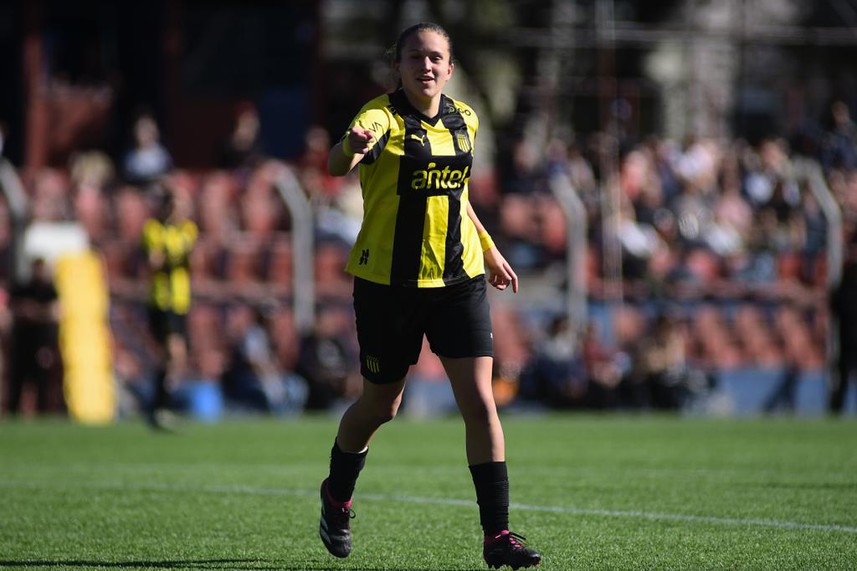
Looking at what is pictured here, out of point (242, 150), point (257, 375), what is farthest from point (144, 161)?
point (257, 375)

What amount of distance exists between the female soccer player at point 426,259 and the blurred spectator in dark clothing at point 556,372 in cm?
1273

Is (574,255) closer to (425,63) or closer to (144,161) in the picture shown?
(144,161)

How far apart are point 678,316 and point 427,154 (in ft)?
47.4

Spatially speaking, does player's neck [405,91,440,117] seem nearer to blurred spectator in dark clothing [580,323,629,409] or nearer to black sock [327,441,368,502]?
black sock [327,441,368,502]

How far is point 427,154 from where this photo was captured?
6.02 m

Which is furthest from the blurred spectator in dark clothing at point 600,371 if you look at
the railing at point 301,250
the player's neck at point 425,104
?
the player's neck at point 425,104

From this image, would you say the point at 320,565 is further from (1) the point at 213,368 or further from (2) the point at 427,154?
(1) the point at 213,368

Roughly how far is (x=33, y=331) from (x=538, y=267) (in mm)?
6305

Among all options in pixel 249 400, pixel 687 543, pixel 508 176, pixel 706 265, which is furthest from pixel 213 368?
pixel 687 543

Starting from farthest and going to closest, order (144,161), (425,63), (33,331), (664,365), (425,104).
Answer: (144,161) < (664,365) < (33,331) < (425,104) < (425,63)

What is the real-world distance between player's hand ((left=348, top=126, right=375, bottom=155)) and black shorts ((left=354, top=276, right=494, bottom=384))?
2.12 ft

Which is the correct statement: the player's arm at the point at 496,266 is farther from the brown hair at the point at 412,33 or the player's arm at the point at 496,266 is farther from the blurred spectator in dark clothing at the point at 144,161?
the blurred spectator in dark clothing at the point at 144,161

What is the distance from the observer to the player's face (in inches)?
A: 236

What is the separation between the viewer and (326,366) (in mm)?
18125
